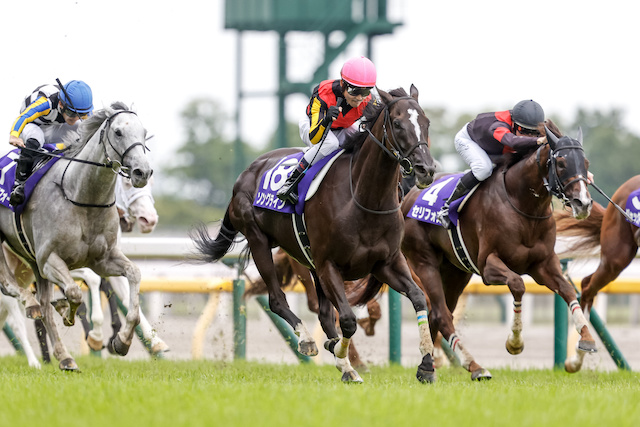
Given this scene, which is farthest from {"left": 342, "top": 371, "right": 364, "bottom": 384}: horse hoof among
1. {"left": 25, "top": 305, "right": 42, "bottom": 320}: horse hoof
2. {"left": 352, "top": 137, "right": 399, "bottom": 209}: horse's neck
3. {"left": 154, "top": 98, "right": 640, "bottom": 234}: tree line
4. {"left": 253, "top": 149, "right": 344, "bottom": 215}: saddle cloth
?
{"left": 154, "top": 98, "right": 640, "bottom": 234}: tree line

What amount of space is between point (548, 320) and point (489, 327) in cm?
288

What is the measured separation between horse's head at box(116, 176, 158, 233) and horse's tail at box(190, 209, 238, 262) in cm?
37

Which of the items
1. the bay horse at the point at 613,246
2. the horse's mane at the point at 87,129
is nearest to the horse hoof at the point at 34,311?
the horse's mane at the point at 87,129

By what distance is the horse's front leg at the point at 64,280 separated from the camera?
21.5 ft

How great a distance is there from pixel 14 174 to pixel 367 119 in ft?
9.13

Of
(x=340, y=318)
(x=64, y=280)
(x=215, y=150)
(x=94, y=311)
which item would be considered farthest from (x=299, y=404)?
(x=215, y=150)

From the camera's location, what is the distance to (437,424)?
390cm

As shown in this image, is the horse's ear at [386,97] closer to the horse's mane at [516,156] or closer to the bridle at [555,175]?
the bridle at [555,175]

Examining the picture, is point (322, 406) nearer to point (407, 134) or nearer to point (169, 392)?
point (169, 392)

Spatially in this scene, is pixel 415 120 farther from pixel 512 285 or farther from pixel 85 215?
pixel 85 215

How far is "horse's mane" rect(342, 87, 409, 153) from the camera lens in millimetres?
6230

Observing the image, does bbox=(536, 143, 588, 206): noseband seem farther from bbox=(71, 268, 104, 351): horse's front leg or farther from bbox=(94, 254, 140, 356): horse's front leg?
bbox=(71, 268, 104, 351): horse's front leg

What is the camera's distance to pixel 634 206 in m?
7.98

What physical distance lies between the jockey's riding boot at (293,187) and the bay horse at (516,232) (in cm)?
123
